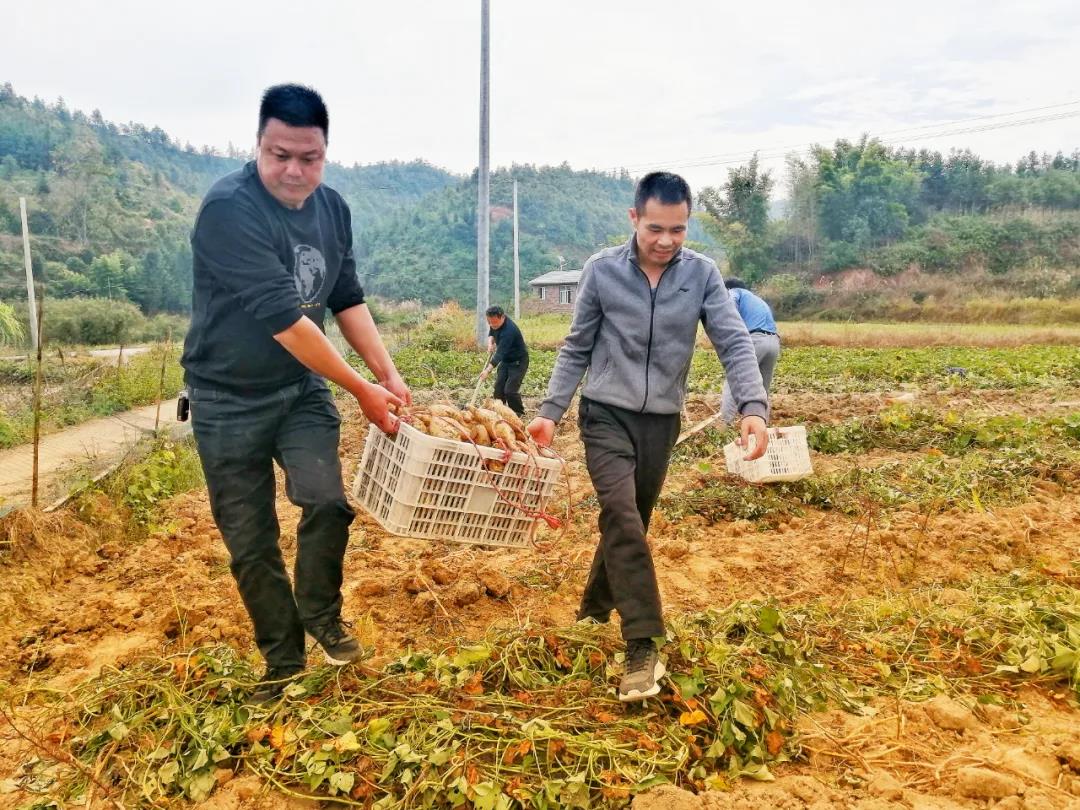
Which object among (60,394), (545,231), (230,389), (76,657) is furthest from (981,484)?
(545,231)

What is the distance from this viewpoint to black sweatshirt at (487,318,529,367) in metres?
10.4

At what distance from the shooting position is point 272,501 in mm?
2771

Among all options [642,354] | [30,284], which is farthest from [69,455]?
[30,284]

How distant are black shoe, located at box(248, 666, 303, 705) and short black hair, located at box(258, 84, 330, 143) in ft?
5.92

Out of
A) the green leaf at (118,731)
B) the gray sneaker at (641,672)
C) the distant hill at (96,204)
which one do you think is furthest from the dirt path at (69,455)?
the distant hill at (96,204)

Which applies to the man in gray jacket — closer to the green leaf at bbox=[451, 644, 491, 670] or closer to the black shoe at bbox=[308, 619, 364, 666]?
the green leaf at bbox=[451, 644, 491, 670]

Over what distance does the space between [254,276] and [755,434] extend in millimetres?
1763

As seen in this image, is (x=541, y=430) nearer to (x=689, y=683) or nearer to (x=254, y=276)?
(x=689, y=683)

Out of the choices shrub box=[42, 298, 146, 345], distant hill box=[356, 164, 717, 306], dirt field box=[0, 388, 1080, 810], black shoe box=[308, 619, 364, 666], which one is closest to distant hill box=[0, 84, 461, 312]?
shrub box=[42, 298, 146, 345]

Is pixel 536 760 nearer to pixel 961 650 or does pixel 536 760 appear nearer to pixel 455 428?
pixel 455 428

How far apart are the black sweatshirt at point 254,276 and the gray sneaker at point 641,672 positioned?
1.48m

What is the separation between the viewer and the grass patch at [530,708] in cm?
223

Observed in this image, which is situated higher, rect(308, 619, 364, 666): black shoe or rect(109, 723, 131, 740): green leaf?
rect(308, 619, 364, 666): black shoe

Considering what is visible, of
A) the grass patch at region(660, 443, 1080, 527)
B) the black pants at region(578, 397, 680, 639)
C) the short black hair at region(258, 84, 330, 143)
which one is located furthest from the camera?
the grass patch at region(660, 443, 1080, 527)
